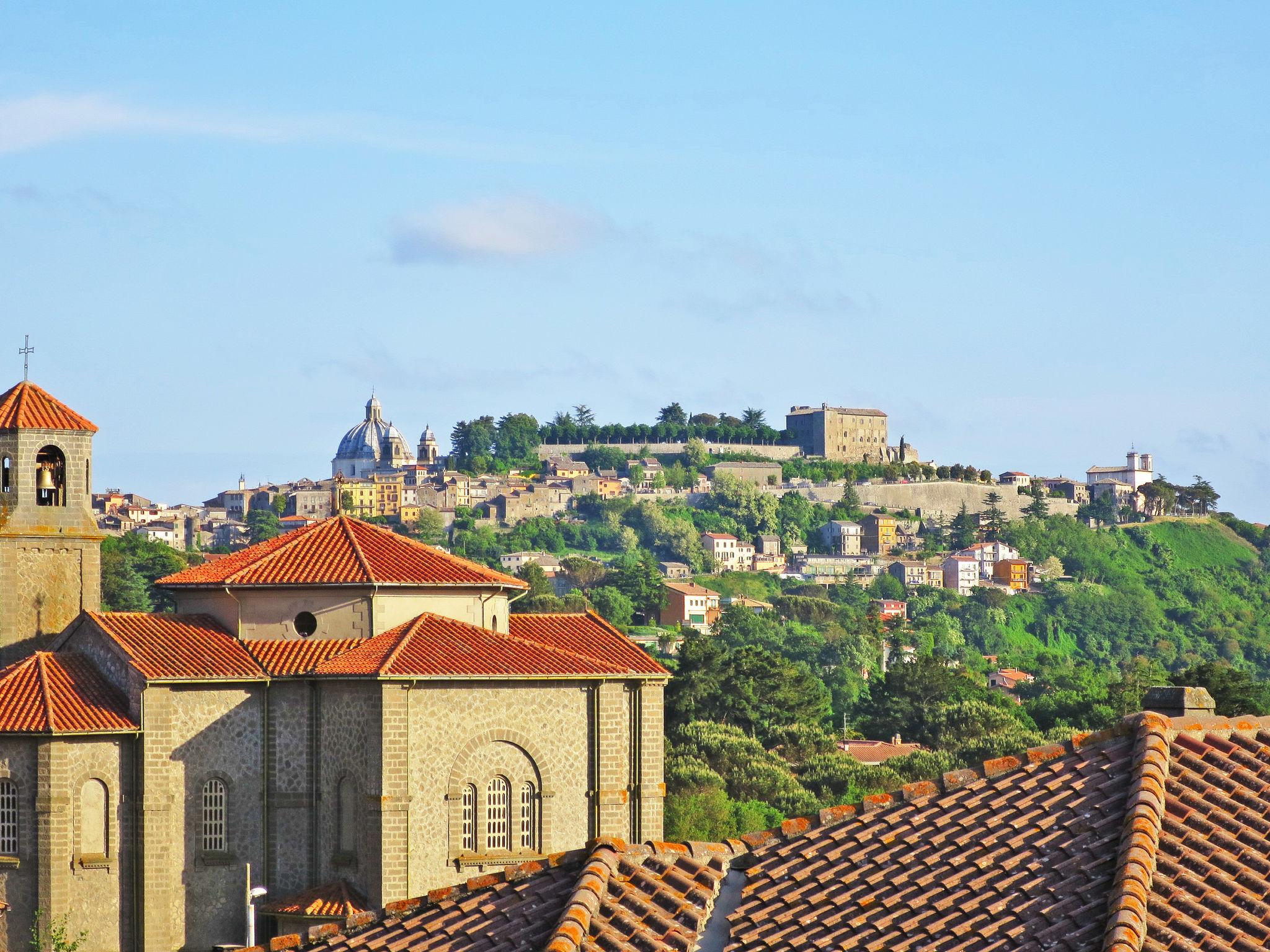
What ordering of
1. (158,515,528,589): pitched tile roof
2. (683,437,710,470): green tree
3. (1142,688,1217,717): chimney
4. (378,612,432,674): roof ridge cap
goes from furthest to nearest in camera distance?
(683,437,710,470): green tree < (158,515,528,589): pitched tile roof < (378,612,432,674): roof ridge cap < (1142,688,1217,717): chimney

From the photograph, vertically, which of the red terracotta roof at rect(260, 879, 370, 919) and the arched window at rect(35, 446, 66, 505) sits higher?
the arched window at rect(35, 446, 66, 505)

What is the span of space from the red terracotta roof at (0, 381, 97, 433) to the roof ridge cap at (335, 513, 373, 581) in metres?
4.34

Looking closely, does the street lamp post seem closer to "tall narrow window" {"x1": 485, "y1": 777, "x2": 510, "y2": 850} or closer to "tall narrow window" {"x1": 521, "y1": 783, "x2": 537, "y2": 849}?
"tall narrow window" {"x1": 485, "y1": 777, "x2": 510, "y2": 850}

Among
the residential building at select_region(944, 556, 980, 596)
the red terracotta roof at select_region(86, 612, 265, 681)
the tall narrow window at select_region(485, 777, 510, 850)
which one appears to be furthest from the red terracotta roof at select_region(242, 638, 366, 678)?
the residential building at select_region(944, 556, 980, 596)

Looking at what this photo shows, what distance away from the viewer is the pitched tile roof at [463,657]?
2505 cm

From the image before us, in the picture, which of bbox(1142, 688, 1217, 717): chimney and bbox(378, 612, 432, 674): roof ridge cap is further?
bbox(378, 612, 432, 674): roof ridge cap

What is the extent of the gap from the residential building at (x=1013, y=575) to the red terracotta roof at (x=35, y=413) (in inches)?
5883

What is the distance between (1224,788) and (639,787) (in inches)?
633

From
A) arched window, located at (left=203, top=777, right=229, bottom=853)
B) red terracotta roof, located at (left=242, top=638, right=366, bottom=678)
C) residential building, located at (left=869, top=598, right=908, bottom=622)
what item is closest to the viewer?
arched window, located at (left=203, top=777, right=229, bottom=853)

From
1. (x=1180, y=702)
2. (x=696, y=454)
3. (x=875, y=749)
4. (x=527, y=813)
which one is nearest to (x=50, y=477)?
(x=527, y=813)

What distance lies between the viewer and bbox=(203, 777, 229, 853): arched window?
25859 millimetres

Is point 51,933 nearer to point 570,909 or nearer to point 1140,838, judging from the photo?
point 570,909

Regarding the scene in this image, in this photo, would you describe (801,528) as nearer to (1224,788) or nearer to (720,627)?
(720,627)

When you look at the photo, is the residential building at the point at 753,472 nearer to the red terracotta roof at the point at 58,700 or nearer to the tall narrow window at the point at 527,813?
the tall narrow window at the point at 527,813
